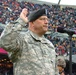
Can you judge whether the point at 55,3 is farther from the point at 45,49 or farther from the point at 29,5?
the point at 45,49

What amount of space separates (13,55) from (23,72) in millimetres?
165

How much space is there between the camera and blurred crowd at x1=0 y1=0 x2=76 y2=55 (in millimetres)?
18078

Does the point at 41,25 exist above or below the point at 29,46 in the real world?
above

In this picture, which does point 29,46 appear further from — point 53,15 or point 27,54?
point 53,15

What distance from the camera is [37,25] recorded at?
2.50 meters

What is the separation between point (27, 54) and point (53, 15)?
2182 cm

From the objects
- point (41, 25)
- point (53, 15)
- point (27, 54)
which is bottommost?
point (27, 54)

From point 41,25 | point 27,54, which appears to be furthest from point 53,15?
point 27,54

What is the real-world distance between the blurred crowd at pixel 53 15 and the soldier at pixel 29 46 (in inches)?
563

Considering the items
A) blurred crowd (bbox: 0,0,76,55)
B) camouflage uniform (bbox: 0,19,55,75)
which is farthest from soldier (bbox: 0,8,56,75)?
→ blurred crowd (bbox: 0,0,76,55)

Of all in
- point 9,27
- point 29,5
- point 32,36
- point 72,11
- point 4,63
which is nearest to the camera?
point 9,27

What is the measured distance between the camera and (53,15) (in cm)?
2409

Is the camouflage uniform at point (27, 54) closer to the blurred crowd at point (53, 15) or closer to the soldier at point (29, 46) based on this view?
the soldier at point (29, 46)

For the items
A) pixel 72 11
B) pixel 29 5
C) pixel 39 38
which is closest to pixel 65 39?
pixel 29 5
